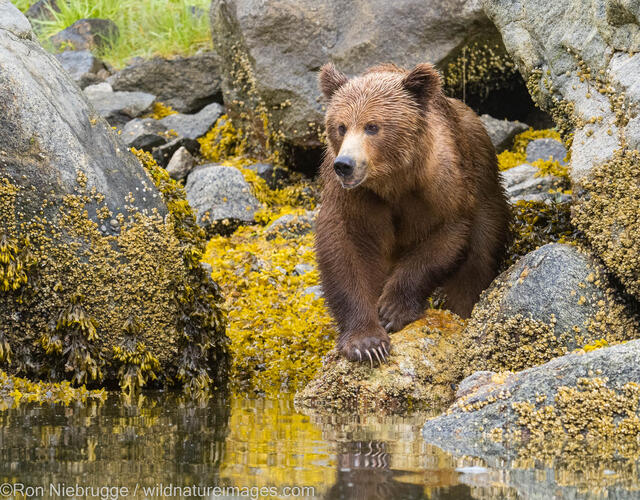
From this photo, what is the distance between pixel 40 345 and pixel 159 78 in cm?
693

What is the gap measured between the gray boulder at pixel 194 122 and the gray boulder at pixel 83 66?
1.95 m

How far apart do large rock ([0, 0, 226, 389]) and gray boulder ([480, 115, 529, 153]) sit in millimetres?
4553

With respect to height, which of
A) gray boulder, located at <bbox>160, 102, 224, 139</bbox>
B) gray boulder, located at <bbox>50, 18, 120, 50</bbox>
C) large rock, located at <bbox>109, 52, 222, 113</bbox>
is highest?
gray boulder, located at <bbox>50, 18, 120, 50</bbox>

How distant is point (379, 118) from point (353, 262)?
3.08 feet

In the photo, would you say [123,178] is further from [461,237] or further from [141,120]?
[141,120]

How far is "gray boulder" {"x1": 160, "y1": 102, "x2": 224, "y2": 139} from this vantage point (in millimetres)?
11430

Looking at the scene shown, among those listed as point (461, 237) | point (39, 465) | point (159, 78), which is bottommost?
point (39, 465)

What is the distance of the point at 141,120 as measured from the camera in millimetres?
11344

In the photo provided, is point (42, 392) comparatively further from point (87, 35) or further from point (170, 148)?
point (87, 35)

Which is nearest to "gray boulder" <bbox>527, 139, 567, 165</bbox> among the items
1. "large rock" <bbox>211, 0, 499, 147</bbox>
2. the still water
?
"large rock" <bbox>211, 0, 499, 147</bbox>

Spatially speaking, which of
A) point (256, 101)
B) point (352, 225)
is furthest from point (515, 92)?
point (352, 225)

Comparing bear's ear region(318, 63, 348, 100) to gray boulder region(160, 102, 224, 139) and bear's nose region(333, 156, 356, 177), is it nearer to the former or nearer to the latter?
bear's nose region(333, 156, 356, 177)

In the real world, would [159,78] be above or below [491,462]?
above

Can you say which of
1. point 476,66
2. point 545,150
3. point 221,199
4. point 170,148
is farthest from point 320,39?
point 545,150
